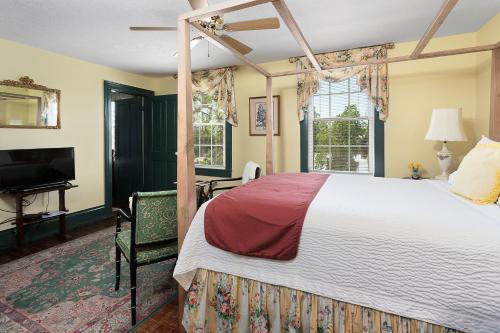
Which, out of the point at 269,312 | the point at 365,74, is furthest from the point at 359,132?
the point at 269,312

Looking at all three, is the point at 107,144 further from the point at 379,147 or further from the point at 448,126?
the point at 448,126

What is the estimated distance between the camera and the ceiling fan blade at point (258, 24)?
6.69ft

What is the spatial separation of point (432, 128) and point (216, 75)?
3184 mm

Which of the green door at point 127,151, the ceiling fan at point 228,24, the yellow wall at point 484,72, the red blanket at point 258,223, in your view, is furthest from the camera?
the green door at point 127,151

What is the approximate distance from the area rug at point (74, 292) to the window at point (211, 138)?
7.06 ft

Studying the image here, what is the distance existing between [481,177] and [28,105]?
15.7 ft

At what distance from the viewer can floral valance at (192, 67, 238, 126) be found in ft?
14.5

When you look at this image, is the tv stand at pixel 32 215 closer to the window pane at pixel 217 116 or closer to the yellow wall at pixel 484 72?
the window pane at pixel 217 116

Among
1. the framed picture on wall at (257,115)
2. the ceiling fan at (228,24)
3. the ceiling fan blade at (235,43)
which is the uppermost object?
the ceiling fan at (228,24)

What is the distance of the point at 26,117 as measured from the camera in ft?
11.5

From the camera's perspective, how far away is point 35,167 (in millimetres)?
3457

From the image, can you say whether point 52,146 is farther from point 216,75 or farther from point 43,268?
point 216,75

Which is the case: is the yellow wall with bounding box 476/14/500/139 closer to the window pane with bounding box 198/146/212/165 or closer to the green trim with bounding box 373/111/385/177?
the green trim with bounding box 373/111/385/177

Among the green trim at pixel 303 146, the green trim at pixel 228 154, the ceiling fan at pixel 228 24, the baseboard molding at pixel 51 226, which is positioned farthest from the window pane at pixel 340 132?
the baseboard molding at pixel 51 226
